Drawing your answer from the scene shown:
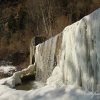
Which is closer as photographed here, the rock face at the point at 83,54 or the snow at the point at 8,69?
the rock face at the point at 83,54

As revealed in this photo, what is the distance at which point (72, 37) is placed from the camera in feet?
23.4

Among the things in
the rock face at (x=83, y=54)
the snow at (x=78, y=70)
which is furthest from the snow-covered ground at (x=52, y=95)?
the rock face at (x=83, y=54)

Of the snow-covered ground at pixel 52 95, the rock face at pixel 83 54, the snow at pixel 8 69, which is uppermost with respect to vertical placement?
the rock face at pixel 83 54

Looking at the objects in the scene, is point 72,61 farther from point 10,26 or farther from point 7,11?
point 7,11

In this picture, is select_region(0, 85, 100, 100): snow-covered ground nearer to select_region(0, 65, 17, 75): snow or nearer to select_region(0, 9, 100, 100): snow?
select_region(0, 9, 100, 100): snow

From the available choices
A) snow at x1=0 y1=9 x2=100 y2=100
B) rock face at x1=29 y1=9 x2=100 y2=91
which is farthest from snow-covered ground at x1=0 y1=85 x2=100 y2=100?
rock face at x1=29 y1=9 x2=100 y2=91

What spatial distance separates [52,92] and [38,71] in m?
7.10

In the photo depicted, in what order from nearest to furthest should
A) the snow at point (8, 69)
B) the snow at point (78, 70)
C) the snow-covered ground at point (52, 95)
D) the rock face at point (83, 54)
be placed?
the snow-covered ground at point (52, 95), the snow at point (78, 70), the rock face at point (83, 54), the snow at point (8, 69)

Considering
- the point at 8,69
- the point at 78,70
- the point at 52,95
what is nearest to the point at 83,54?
the point at 78,70

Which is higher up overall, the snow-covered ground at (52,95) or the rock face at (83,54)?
the rock face at (83,54)

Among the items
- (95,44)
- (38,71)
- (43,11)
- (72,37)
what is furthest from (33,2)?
(95,44)

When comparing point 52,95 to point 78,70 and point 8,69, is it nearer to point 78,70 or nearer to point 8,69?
point 78,70

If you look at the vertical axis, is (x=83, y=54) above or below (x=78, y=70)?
above

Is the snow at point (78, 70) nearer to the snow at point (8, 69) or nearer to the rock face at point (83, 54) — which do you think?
the rock face at point (83, 54)
